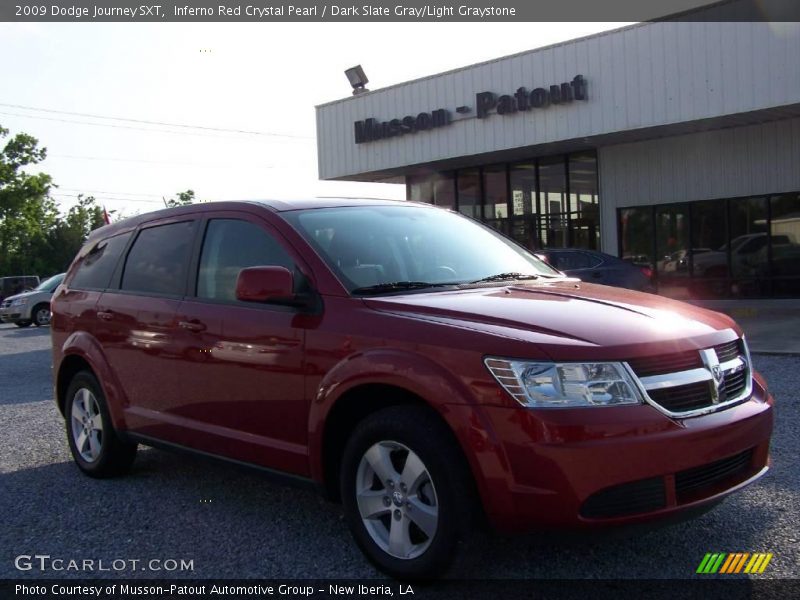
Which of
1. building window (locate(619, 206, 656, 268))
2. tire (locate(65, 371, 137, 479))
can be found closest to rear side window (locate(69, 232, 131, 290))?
tire (locate(65, 371, 137, 479))

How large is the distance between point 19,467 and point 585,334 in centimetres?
466

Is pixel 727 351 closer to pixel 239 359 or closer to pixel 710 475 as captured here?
pixel 710 475

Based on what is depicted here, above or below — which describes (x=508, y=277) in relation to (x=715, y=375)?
above

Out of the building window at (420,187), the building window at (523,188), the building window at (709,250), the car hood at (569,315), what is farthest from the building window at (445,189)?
the car hood at (569,315)

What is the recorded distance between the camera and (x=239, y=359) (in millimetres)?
4309

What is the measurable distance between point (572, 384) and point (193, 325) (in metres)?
2.32

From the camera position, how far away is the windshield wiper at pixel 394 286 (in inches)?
158

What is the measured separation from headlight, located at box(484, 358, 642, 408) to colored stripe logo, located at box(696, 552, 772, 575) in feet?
3.38

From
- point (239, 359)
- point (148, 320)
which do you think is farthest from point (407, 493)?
point (148, 320)

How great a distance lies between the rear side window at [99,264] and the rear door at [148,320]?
7.1 inches

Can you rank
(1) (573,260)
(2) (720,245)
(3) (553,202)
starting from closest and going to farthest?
(1) (573,260) < (2) (720,245) < (3) (553,202)

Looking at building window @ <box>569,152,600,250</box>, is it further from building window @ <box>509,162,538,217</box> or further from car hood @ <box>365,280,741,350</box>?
car hood @ <box>365,280,741,350</box>

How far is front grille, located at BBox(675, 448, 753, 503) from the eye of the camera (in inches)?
129

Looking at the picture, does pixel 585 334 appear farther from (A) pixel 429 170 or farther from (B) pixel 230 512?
(A) pixel 429 170
